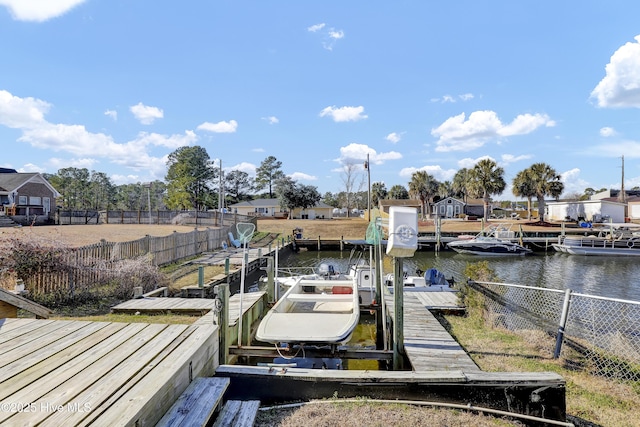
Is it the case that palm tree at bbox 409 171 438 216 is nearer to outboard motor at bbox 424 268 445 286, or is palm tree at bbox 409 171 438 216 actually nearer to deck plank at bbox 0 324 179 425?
outboard motor at bbox 424 268 445 286

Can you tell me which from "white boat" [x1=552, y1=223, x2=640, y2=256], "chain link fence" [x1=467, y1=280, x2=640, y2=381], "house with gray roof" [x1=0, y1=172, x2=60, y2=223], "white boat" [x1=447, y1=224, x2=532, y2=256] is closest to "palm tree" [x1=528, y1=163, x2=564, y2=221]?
"white boat" [x1=552, y1=223, x2=640, y2=256]

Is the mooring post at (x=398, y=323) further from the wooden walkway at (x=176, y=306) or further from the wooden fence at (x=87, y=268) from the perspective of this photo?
the wooden fence at (x=87, y=268)

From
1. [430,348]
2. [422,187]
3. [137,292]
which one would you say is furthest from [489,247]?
[422,187]

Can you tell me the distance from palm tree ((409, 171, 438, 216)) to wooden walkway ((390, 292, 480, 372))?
55536mm

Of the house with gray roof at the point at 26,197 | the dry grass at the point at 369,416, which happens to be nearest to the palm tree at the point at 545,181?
the dry grass at the point at 369,416

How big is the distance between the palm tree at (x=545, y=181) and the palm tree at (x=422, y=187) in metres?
17.2

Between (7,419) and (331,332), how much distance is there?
12.1ft

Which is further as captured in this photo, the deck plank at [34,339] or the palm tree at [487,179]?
the palm tree at [487,179]

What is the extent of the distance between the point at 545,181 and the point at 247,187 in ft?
170

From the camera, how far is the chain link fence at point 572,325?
17.2 ft

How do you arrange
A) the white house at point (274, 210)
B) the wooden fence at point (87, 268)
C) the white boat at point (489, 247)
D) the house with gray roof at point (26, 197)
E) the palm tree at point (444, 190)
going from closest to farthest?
the wooden fence at point (87, 268) → the white boat at point (489, 247) → the house with gray roof at point (26, 197) → the white house at point (274, 210) → the palm tree at point (444, 190)

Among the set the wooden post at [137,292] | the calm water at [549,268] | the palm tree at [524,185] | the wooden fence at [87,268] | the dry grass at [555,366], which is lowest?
the calm water at [549,268]

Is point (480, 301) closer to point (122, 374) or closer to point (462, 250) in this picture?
point (122, 374)

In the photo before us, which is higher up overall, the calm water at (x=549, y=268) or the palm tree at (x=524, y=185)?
the palm tree at (x=524, y=185)
